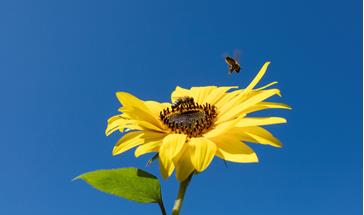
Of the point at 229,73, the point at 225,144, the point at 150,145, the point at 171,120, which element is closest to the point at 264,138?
the point at 225,144

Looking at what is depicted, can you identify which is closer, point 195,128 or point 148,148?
point 148,148

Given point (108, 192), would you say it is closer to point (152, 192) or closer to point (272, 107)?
point (152, 192)

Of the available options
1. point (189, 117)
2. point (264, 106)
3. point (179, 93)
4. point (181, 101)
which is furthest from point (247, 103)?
point (179, 93)

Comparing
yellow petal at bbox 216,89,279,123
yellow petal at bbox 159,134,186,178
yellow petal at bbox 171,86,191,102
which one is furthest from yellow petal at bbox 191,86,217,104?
yellow petal at bbox 159,134,186,178

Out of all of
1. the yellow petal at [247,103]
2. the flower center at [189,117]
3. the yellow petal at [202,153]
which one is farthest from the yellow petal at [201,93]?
the yellow petal at [202,153]

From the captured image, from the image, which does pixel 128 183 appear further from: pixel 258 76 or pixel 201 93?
pixel 201 93

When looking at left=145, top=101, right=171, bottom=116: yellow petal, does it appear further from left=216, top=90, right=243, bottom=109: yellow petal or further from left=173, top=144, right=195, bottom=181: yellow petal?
left=173, top=144, right=195, bottom=181: yellow petal

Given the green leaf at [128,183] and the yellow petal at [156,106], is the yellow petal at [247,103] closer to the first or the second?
the yellow petal at [156,106]

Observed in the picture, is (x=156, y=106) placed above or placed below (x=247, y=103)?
above
